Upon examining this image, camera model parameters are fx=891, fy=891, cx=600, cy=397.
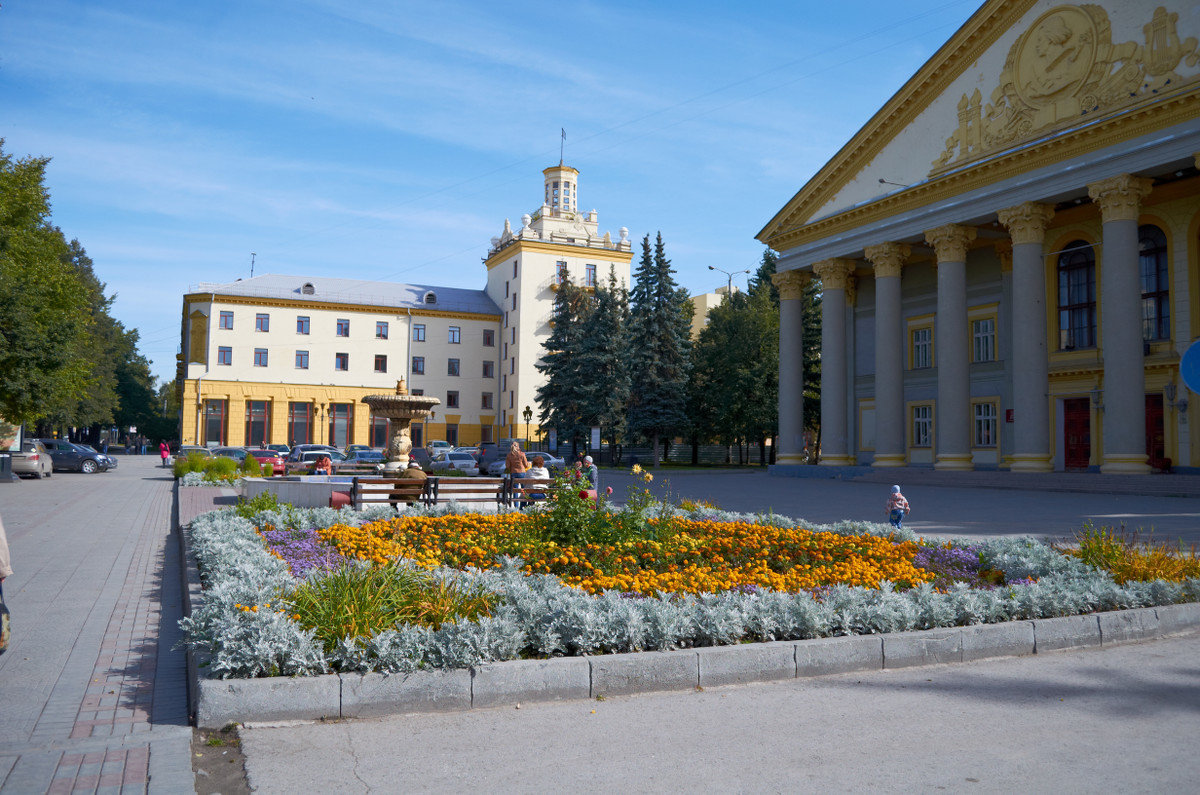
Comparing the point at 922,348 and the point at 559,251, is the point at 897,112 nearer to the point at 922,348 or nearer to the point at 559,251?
the point at 922,348

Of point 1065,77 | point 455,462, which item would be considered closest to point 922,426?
point 1065,77

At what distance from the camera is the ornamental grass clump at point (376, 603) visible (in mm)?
6086

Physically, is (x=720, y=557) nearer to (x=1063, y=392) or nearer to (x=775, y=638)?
(x=775, y=638)

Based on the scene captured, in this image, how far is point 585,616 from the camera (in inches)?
252

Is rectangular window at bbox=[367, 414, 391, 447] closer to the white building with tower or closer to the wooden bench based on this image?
the white building with tower

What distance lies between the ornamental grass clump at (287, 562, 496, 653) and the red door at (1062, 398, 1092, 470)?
31665 millimetres

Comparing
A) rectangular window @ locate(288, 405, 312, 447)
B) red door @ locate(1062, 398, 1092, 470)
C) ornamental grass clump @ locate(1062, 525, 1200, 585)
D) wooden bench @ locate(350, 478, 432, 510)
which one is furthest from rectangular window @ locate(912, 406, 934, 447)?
rectangular window @ locate(288, 405, 312, 447)

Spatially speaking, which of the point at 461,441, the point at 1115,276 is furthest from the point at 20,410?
the point at 461,441

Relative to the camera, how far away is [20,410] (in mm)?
34500

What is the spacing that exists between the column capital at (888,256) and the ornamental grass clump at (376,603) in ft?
104

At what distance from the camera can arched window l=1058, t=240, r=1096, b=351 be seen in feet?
109

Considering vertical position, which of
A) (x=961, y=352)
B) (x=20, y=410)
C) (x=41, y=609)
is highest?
(x=961, y=352)

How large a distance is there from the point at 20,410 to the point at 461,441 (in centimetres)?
Result: 4501

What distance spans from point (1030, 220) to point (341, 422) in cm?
5811
